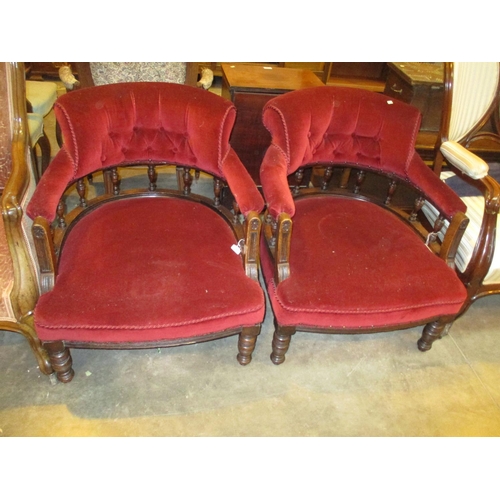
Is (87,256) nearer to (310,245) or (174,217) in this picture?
(174,217)

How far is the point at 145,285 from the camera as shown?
1343 millimetres

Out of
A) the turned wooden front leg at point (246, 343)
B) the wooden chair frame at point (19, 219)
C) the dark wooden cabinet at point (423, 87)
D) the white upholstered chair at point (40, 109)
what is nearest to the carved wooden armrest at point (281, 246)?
the turned wooden front leg at point (246, 343)

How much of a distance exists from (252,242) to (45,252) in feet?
2.20

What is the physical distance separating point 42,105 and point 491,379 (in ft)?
9.19

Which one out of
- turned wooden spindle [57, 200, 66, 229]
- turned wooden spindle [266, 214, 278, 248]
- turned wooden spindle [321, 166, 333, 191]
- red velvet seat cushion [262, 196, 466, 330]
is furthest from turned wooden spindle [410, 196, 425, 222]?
turned wooden spindle [57, 200, 66, 229]

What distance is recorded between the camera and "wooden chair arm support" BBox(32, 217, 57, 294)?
4.01 ft

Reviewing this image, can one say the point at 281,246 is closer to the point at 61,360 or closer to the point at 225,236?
the point at 225,236

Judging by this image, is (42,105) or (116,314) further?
(42,105)

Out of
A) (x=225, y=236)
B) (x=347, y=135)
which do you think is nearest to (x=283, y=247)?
(x=225, y=236)

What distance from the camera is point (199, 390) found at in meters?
1.60

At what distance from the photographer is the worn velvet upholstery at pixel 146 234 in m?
1.28

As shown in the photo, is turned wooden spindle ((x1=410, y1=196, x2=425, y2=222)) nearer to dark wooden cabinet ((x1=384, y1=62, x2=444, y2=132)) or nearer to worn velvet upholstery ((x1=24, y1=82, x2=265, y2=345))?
worn velvet upholstery ((x1=24, y1=82, x2=265, y2=345))

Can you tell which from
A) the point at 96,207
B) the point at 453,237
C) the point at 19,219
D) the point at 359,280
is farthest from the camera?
the point at 96,207

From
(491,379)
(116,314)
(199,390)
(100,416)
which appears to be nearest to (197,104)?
(116,314)
